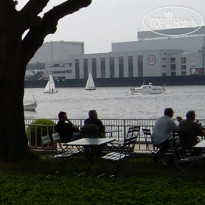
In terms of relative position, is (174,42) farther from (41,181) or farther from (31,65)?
(41,181)

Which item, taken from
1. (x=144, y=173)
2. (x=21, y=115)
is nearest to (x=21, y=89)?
(x=21, y=115)

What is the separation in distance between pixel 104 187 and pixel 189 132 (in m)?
3.00

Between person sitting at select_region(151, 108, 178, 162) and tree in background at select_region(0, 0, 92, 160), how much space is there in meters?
3.09

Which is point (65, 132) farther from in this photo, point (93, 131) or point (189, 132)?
point (189, 132)

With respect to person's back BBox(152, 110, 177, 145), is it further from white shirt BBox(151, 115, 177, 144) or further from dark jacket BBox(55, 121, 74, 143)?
dark jacket BBox(55, 121, 74, 143)

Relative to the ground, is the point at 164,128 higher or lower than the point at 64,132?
higher

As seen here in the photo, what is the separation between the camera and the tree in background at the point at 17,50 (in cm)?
1295

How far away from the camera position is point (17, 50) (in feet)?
43.4

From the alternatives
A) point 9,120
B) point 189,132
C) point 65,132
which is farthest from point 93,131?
point 189,132

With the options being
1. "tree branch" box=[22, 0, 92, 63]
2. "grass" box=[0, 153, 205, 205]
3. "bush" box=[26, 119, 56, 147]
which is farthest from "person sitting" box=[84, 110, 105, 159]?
"bush" box=[26, 119, 56, 147]

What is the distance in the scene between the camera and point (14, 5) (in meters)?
Result: 13.0

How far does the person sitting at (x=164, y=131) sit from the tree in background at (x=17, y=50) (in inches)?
122

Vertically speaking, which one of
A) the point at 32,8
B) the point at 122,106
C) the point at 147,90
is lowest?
the point at 122,106

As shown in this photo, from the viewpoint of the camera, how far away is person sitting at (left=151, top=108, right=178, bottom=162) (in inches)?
488
